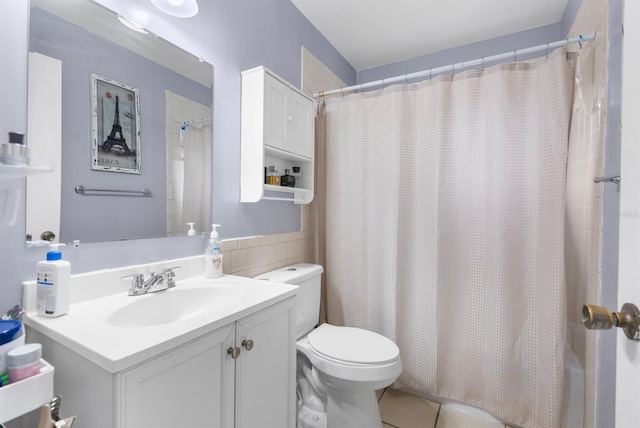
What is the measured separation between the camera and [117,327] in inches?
31.3

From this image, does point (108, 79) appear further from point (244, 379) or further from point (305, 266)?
point (305, 266)

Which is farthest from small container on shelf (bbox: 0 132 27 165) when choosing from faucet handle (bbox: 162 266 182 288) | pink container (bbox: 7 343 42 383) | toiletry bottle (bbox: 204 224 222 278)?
toiletry bottle (bbox: 204 224 222 278)

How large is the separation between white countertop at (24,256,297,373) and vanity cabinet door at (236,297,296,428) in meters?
0.06

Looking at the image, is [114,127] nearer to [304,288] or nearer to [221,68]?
[221,68]

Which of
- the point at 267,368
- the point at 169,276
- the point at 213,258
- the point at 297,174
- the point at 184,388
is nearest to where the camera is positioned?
the point at 184,388

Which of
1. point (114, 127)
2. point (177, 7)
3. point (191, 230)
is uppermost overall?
point (177, 7)

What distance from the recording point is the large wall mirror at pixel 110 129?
0.90 meters

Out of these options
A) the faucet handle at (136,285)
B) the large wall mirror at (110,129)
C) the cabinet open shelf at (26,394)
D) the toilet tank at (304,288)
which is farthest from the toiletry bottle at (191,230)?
the cabinet open shelf at (26,394)

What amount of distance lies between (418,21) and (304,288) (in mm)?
1959

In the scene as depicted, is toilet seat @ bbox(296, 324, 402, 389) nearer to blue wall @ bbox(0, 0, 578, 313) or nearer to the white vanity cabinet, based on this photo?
the white vanity cabinet

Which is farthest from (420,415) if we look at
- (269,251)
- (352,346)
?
(269,251)

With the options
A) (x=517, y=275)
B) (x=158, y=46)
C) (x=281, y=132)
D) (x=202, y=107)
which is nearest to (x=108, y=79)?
(x=158, y=46)

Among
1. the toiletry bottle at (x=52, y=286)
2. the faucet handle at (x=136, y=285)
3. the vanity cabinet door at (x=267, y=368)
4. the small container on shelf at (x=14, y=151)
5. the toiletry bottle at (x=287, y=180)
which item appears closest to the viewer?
the small container on shelf at (x=14, y=151)

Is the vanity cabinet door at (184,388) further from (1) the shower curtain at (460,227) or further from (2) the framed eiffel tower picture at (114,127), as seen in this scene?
(1) the shower curtain at (460,227)
